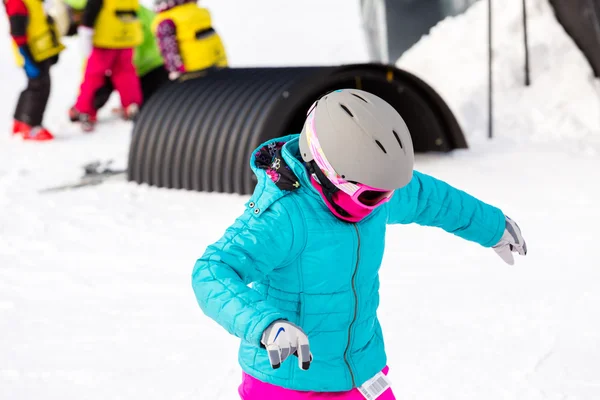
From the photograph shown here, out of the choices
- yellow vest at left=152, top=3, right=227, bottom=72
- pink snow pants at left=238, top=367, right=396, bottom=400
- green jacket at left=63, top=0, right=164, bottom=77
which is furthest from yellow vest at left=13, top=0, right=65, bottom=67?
pink snow pants at left=238, top=367, right=396, bottom=400

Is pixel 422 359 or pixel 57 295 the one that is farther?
pixel 57 295

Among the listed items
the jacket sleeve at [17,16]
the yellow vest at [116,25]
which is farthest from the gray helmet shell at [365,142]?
the yellow vest at [116,25]

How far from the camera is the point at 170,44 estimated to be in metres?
9.84

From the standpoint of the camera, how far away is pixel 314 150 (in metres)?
2.44

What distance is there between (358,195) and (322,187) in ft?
0.37

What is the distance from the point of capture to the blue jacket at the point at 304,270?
235 centimetres

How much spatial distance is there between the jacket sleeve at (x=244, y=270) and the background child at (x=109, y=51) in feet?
27.4

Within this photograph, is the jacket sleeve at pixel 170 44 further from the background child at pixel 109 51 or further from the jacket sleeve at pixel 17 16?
the jacket sleeve at pixel 17 16

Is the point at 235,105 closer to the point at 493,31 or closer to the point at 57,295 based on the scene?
the point at 57,295

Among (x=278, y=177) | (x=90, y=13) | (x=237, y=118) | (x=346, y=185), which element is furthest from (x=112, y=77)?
(x=346, y=185)

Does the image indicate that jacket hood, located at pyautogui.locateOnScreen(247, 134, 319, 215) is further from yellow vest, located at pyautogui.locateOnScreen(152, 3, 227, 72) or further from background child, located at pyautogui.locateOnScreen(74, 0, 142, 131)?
background child, located at pyautogui.locateOnScreen(74, 0, 142, 131)

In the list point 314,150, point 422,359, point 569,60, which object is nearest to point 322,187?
point 314,150

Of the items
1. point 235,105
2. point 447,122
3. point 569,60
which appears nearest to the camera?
point 235,105

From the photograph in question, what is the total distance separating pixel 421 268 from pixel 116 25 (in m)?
6.28
